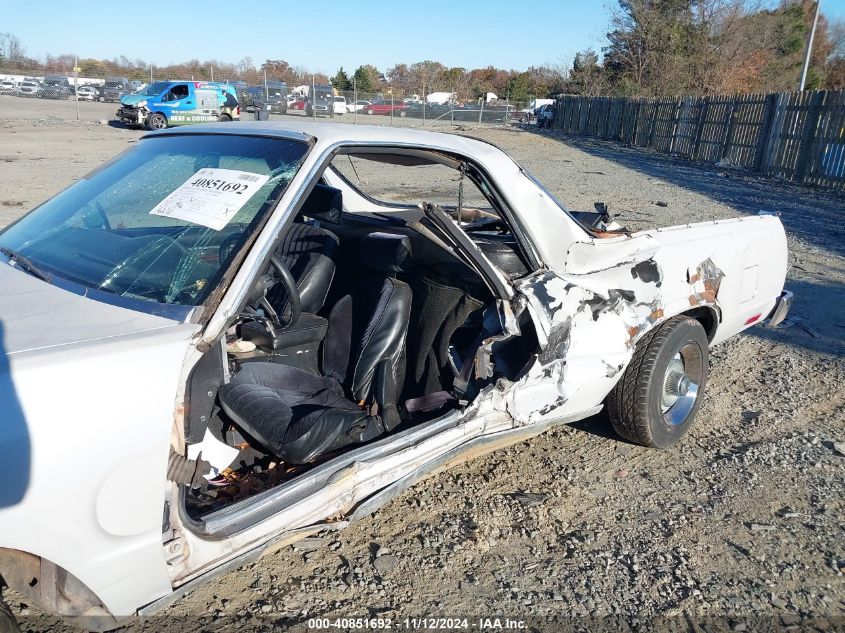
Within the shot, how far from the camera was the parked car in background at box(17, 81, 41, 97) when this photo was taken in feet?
137

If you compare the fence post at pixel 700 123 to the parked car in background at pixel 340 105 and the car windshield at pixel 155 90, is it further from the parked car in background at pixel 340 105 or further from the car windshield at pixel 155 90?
the parked car in background at pixel 340 105

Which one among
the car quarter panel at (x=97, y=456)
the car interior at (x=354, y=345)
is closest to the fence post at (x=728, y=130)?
the car interior at (x=354, y=345)

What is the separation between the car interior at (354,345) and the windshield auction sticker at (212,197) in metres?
0.16

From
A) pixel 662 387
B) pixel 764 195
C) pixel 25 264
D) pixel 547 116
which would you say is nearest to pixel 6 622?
pixel 25 264

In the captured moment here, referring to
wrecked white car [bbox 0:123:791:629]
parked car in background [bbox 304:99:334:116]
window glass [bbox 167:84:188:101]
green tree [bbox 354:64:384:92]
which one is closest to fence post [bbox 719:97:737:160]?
wrecked white car [bbox 0:123:791:629]

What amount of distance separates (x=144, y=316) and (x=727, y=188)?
1443 centimetres

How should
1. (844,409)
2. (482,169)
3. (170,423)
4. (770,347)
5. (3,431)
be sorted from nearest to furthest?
(3,431) < (170,423) < (482,169) < (844,409) < (770,347)

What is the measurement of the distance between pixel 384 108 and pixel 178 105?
17.9m

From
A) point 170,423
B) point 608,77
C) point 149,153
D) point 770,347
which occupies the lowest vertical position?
point 770,347

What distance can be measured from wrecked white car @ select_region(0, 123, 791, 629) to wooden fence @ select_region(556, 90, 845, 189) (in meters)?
13.3

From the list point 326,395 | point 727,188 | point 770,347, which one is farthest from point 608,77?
point 326,395

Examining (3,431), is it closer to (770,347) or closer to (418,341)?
(418,341)

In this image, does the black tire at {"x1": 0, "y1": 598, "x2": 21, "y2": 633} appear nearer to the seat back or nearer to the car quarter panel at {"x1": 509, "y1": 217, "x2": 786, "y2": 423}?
the seat back

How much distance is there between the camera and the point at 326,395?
9.98 feet
